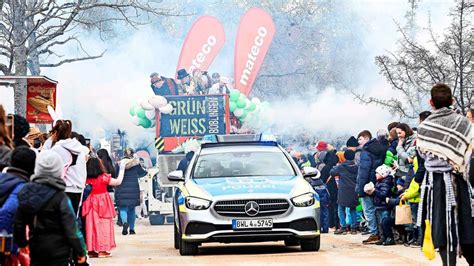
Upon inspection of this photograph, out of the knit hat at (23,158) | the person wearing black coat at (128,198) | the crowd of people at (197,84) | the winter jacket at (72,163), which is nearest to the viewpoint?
the knit hat at (23,158)

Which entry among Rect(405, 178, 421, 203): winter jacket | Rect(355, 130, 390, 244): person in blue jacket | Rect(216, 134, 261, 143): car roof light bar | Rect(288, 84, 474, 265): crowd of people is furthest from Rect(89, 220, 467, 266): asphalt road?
Rect(216, 134, 261, 143): car roof light bar

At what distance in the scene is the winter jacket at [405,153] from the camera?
18.2 m

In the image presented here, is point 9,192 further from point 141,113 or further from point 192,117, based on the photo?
point 141,113

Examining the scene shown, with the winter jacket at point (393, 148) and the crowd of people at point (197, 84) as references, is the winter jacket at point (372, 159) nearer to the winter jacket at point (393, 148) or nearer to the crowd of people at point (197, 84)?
the winter jacket at point (393, 148)

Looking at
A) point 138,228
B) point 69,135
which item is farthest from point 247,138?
point 138,228

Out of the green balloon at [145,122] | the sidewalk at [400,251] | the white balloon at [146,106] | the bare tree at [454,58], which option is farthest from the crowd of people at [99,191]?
the green balloon at [145,122]

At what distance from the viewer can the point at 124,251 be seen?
63.1 ft

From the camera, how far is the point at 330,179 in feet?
82.8

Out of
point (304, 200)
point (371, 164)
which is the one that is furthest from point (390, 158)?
point (304, 200)

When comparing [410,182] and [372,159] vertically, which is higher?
[372,159]

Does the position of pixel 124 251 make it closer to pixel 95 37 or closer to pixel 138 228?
pixel 138 228

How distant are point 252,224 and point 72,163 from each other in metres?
3.11

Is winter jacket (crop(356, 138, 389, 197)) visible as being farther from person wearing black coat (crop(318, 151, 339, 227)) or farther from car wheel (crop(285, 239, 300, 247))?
person wearing black coat (crop(318, 151, 339, 227))

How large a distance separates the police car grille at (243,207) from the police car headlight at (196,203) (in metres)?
0.13
